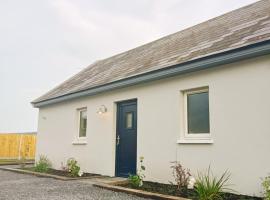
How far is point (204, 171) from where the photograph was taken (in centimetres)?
662

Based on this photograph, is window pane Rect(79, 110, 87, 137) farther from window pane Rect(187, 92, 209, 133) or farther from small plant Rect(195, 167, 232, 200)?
small plant Rect(195, 167, 232, 200)

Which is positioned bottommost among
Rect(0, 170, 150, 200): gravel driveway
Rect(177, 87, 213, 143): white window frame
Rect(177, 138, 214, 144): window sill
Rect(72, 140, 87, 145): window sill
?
Answer: Rect(0, 170, 150, 200): gravel driveway

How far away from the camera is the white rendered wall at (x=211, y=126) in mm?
5793

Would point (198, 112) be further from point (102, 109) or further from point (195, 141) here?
point (102, 109)

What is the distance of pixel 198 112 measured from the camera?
7.15 m

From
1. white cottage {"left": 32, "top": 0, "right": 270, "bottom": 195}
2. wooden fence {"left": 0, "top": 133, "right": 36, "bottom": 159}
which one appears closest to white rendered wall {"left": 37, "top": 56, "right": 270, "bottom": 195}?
white cottage {"left": 32, "top": 0, "right": 270, "bottom": 195}

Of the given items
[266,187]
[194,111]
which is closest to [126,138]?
[194,111]

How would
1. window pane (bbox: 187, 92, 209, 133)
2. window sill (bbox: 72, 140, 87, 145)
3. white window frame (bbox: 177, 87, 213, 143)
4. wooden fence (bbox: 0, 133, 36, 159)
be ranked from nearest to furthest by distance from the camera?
white window frame (bbox: 177, 87, 213, 143) → window pane (bbox: 187, 92, 209, 133) → window sill (bbox: 72, 140, 87, 145) → wooden fence (bbox: 0, 133, 36, 159)

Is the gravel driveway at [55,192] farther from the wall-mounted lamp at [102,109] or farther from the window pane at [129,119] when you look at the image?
the wall-mounted lamp at [102,109]

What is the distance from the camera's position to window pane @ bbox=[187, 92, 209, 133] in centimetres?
696

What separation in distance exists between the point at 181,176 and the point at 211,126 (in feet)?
4.31

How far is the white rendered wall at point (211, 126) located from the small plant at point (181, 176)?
15 cm

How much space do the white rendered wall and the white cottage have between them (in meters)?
0.02

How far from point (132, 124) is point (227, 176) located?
11.8ft
